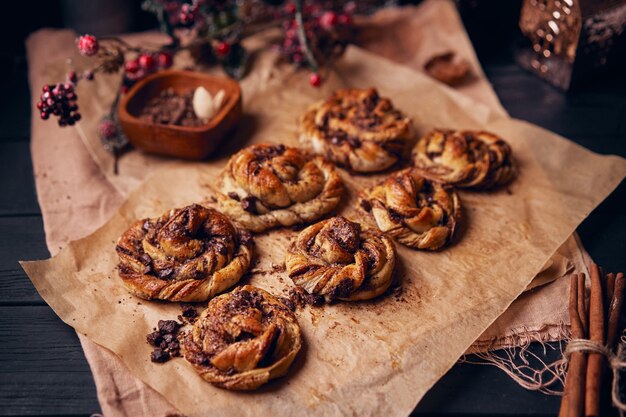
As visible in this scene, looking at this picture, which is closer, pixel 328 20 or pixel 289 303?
pixel 289 303

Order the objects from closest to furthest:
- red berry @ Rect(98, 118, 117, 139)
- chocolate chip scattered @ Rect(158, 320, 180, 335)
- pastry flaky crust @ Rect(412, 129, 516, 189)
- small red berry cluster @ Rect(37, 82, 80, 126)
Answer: chocolate chip scattered @ Rect(158, 320, 180, 335)
small red berry cluster @ Rect(37, 82, 80, 126)
pastry flaky crust @ Rect(412, 129, 516, 189)
red berry @ Rect(98, 118, 117, 139)

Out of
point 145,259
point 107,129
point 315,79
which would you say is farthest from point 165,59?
point 145,259

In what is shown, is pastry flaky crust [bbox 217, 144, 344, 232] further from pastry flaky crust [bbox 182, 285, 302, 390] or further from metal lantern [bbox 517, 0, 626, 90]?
metal lantern [bbox 517, 0, 626, 90]

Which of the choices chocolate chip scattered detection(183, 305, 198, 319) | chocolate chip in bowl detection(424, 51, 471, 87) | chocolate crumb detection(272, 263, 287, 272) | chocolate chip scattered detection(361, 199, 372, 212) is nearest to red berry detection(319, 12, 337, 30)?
chocolate chip in bowl detection(424, 51, 471, 87)

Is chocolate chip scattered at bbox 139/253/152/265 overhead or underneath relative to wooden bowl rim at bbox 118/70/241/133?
underneath

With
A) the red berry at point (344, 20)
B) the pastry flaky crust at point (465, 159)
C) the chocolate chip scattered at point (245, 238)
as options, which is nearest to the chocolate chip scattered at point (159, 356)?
the chocolate chip scattered at point (245, 238)

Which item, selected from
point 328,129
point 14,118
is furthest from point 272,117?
point 14,118

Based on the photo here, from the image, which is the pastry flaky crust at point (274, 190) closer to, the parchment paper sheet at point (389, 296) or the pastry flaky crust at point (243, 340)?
the parchment paper sheet at point (389, 296)

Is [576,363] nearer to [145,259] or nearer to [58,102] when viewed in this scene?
[145,259]

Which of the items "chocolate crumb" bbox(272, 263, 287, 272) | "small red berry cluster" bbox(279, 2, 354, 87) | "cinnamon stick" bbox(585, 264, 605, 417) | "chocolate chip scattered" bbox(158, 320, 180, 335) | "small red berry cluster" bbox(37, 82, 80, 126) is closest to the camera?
"cinnamon stick" bbox(585, 264, 605, 417)
